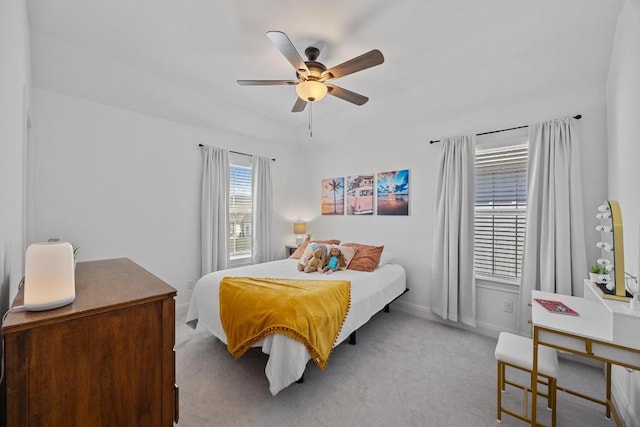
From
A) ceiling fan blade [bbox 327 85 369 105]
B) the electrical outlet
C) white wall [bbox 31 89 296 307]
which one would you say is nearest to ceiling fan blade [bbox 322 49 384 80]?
ceiling fan blade [bbox 327 85 369 105]

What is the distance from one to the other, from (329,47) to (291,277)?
2279 mm

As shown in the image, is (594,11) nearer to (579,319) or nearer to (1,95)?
(579,319)

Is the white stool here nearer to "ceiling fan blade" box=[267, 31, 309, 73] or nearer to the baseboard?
the baseboard

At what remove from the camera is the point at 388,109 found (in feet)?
11.5

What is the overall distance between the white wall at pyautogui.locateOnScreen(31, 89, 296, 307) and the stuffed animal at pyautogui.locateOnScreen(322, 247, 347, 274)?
190 cm

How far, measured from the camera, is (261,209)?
4414 mm

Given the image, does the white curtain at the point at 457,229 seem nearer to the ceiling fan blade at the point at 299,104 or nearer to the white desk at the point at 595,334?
the white desk at the point at 595,334

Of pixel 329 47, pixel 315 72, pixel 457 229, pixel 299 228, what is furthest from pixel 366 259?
pixel 329 47

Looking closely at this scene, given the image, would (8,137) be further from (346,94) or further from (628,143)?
(628,143)

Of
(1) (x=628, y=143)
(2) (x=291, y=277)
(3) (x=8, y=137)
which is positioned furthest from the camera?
(2) (x=291, y=277)

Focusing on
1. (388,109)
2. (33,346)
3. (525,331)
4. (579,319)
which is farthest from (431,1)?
(525,331)

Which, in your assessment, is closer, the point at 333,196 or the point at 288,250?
the point at 333,196

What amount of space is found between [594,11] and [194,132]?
13.7 ft

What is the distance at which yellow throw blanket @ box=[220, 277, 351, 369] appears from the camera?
1.95 meters
